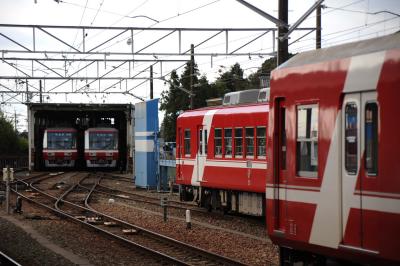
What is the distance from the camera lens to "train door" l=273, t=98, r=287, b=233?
9141 millimetres

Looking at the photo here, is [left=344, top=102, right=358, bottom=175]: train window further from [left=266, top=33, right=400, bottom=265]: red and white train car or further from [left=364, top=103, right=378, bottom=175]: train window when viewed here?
[left=364, top=103, right=378, bottom=175]: train window

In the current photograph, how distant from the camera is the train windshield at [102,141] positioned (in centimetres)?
4744

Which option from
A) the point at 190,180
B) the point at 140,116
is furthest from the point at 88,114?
the point at 190,180

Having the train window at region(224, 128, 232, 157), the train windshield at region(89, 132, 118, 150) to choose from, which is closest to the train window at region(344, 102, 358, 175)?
the train window at region(224, 128, 232, 157)

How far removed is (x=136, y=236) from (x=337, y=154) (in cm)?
948

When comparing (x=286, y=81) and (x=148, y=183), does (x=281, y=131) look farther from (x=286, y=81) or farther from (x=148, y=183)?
(x=148, y=183)

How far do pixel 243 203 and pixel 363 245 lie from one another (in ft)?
39.2

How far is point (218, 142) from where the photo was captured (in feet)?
67.8

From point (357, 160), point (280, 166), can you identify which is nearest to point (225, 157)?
point (280, 166)

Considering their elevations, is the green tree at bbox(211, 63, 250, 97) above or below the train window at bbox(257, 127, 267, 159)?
above

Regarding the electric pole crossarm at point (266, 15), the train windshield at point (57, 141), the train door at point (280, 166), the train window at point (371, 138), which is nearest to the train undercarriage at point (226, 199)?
the electric pole crossarm at point (266, 15)

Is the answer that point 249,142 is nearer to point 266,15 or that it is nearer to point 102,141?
point 266,15

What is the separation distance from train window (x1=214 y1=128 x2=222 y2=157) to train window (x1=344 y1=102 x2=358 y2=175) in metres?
12.6

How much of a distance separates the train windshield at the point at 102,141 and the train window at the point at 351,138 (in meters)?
40.4
